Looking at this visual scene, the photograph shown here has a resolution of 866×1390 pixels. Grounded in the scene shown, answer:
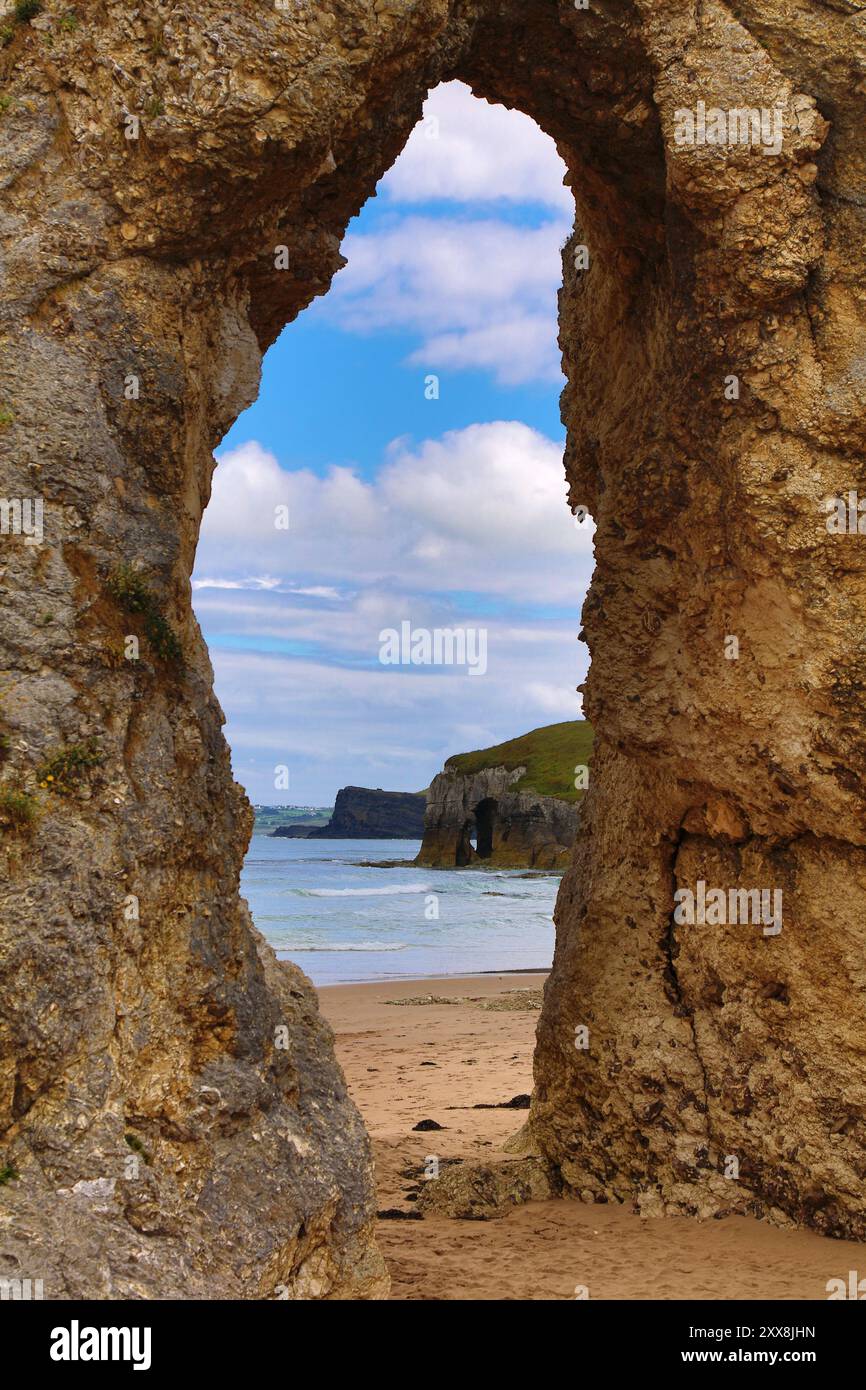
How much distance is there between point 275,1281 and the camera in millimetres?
5141

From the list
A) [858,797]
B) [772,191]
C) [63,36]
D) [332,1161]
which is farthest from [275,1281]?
[772,191]

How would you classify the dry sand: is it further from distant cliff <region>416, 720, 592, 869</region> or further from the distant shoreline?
distant cliff <region>416, 720, 592, 869</region>

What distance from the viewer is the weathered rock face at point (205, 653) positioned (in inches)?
199

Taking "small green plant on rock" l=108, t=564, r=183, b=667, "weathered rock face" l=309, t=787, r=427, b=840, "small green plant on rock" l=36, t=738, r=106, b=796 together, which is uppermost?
"small green plant on rock" l=108, t=564, r=183, b=667

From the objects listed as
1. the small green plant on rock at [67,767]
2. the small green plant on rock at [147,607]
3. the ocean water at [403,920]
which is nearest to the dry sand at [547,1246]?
the small green plant on rock at [67,767]

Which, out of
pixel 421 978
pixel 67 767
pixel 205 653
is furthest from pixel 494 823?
pixel 67 767

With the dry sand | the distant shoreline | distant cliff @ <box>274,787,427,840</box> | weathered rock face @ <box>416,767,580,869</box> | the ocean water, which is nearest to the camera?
the dry sand

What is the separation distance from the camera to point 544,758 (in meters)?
64.9

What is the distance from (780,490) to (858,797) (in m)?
1.98

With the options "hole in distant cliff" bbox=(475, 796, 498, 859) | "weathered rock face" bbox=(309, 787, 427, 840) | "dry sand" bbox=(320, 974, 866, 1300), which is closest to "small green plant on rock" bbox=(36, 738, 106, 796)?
"dry sand" bbox=(320, 974, 866, 1300)

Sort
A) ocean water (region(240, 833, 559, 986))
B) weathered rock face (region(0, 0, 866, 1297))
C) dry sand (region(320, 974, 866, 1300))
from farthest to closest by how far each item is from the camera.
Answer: ocean water (region(240, 833, 559, 986)), dry sand (region(320, 974, 866, 1300)), weathered rock face (region(0, 0, 866, 1297))

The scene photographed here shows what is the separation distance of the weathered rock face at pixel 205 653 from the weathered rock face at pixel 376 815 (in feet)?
399

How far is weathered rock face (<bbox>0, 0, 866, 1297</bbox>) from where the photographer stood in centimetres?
507

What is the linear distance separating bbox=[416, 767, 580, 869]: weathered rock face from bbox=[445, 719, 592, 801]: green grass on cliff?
837 millimetres
